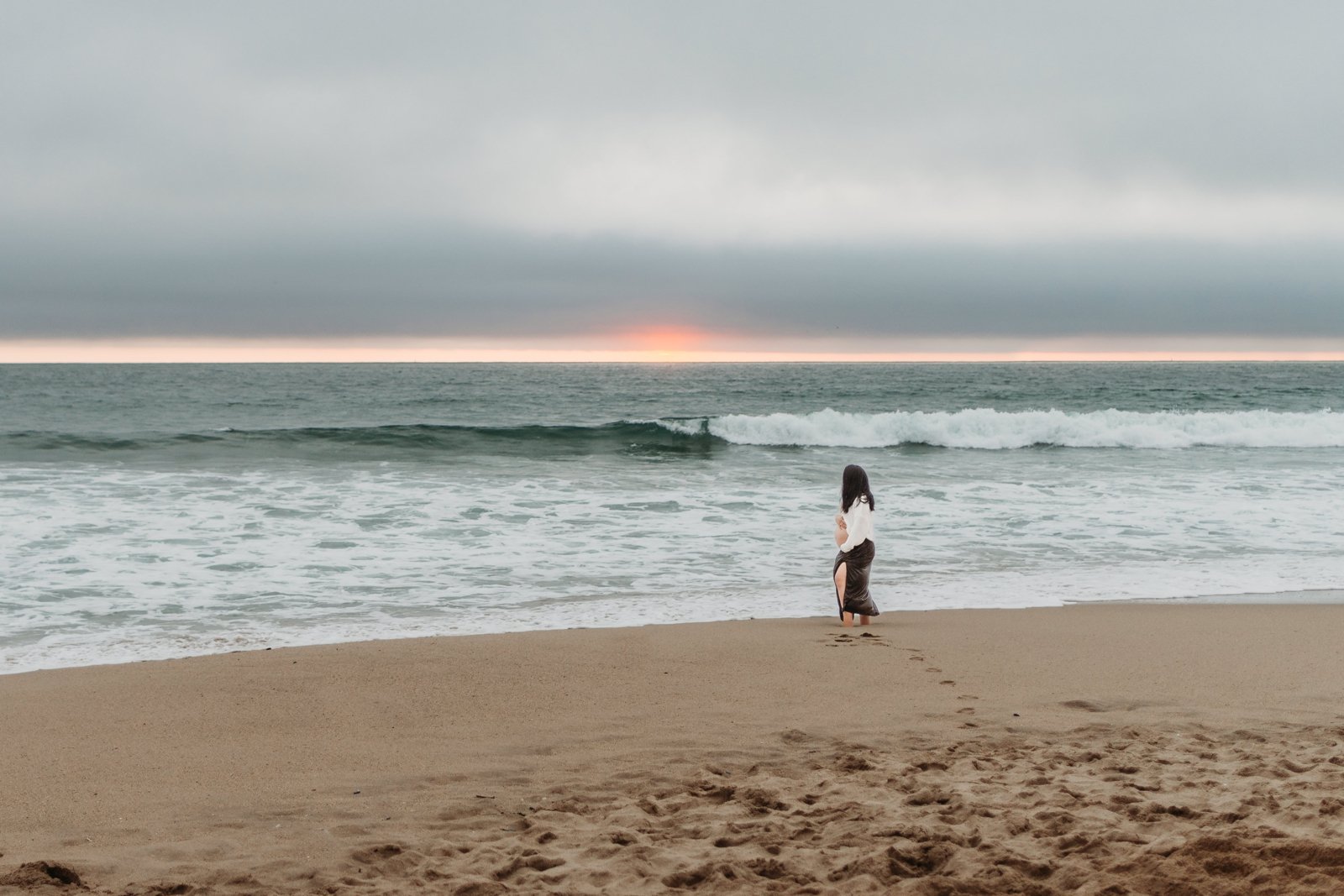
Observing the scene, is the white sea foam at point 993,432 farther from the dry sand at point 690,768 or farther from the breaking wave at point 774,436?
the dry sand at point 690,768

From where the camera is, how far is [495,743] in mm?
4715

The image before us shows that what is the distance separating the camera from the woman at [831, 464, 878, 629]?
7547 millimetres

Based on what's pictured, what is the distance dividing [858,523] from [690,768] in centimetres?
387

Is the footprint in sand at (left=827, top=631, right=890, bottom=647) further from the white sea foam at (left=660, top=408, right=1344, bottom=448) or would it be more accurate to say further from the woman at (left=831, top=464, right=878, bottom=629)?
the white sea foam at (left=660, top=408, right=1344, bottom=448)

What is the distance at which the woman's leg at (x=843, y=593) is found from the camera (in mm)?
7539

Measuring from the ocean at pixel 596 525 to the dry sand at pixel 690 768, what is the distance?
1615mm

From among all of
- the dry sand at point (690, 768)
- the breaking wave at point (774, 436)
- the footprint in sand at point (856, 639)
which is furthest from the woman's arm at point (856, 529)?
the breaking wave at point (774, 436)

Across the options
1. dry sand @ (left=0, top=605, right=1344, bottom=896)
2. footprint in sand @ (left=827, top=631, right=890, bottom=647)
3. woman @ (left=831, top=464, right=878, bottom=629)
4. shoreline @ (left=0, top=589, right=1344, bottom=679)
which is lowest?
shoreline @ (left=0, top=589, right=1344, bottom=679)

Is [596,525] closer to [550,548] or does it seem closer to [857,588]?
[550,548]

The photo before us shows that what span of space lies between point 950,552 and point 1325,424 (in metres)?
25.5

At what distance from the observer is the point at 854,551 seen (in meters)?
7.68

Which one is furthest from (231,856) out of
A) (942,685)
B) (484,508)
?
(484,508)

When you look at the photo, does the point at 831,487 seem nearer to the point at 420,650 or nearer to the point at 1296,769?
the point at 420,650

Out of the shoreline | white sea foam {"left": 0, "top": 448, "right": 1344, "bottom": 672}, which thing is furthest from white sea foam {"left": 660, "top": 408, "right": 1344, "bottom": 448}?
the shoreline
